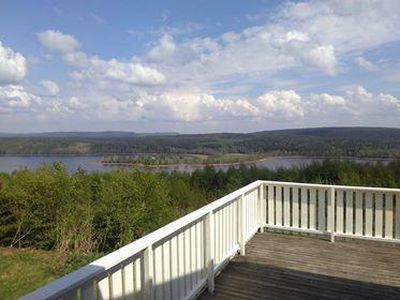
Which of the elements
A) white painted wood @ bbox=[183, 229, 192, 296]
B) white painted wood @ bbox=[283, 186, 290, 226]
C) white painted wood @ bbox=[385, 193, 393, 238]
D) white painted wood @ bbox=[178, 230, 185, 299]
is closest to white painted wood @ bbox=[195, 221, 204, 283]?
white painted wood @ bbox=[183, 229, 192, 296]

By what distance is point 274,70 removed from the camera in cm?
1405

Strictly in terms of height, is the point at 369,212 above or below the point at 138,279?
below

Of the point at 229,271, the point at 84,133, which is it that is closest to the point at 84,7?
the point at 229,271

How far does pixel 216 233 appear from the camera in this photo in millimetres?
4066

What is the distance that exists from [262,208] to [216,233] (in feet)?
6.71

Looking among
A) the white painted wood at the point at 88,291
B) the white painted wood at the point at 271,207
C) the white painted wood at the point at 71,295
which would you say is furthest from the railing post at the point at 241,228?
the white painted wood at the point at 71,295

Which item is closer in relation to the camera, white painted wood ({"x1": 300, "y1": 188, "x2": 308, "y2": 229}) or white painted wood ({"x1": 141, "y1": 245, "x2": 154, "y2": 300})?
white painted wood ({"x1": 141, "y1": 245, "x2": 154, "y2": 300})

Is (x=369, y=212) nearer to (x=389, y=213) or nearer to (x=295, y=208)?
(x=389, y=213)

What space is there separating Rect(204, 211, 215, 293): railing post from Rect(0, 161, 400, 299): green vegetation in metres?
2.76

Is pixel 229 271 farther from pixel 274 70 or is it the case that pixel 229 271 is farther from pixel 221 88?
pixel 221 88

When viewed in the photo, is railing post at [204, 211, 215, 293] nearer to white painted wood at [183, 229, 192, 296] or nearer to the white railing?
white painted wood at [183, 229, 192, 296]

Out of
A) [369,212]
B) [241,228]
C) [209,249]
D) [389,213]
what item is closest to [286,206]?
[369,212]

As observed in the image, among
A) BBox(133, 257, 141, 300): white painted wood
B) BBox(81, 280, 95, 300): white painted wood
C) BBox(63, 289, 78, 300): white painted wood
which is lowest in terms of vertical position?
BBox(133, 257, 141, 300): white painted wood

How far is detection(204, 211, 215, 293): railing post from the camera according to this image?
146 inches
